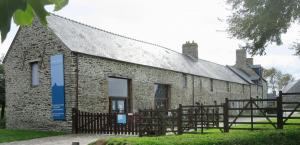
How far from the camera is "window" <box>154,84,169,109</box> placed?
29.8m

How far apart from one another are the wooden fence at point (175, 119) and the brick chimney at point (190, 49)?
23.4 metres

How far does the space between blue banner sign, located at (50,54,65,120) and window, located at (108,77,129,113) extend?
3219 millimetres

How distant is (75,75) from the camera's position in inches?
875

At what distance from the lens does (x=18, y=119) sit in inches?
995

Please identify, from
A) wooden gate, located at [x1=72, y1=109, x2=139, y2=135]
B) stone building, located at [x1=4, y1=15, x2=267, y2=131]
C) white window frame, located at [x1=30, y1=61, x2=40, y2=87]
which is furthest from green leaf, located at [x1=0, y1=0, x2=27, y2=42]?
white window frame, located at [x1=30, y1=61, x2=40, y2=87]

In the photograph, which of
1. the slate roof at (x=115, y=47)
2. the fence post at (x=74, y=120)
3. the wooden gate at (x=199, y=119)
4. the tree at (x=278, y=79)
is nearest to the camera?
the wooden gate at (x=199, y=119)

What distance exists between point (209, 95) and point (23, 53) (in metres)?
19.8

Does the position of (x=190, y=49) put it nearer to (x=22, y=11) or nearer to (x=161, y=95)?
(x=161, y=95)

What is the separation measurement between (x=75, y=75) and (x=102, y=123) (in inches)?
120

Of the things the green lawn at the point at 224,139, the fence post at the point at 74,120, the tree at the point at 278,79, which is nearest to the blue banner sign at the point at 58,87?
the fence post at the point at 74,120

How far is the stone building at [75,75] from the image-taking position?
22578mm

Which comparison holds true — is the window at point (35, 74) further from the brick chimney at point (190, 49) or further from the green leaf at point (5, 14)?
the green leaf at point (5, 14)

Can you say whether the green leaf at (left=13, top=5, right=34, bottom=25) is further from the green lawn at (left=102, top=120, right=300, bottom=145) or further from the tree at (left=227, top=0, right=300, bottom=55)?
the tree at (left=227, top=0, right=300, bottom=55)

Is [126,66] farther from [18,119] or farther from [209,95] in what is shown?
[209,95]
